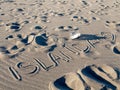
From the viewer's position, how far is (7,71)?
4.50 metres

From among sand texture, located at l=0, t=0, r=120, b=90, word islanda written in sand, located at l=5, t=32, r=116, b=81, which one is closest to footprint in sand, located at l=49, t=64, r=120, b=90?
sand texture, located at l=0, t=0, r=120, b=90

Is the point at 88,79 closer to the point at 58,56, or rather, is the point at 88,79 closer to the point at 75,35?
the point at 58,56

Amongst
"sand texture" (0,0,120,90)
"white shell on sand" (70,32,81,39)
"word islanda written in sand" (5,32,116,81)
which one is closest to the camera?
"sand texture" (0,0,120,90)

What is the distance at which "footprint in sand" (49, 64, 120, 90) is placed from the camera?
3954 millimetres

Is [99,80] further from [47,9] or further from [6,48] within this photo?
[47,9]

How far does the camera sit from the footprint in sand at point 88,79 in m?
3.95

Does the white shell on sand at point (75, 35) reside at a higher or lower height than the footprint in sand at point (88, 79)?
lower

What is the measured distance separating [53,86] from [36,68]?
730 millimetres

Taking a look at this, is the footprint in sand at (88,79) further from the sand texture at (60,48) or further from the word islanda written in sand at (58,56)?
the word islanda written in sand at (58,56)

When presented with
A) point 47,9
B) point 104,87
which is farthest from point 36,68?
point 47,9

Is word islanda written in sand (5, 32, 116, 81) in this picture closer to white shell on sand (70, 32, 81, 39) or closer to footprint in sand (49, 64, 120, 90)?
white shell on sand (70, 32, 81, 39)

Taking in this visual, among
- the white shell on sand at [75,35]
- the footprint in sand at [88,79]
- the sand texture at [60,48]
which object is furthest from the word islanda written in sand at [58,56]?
the footprint in sand at [88,79]

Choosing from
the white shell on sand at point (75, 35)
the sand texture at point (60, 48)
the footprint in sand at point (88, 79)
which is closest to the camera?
the footprint in sand at point (88, 79)

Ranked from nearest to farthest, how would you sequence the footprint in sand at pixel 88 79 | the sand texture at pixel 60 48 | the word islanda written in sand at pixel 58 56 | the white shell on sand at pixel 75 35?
the footprint in sand at pixel 88 79 → the sand texture at pixel 60 48 → the word islanda written in sand at pixel 58 56 → the white shell on sand at pixel 75 35
